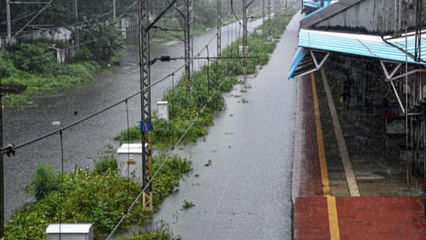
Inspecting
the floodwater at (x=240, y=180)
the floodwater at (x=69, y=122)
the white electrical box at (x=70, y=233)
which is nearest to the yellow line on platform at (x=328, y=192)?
the floodwater at (x=240, y=180)

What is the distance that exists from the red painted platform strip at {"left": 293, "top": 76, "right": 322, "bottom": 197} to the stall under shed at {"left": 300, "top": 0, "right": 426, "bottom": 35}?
3045mm

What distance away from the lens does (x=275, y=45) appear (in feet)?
168

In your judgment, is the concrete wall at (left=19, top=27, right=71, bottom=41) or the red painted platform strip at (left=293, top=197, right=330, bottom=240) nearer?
the red painted platform strip at (left=293, top=197, right=330, bottom=240)

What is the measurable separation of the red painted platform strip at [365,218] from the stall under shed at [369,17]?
12.8 ft

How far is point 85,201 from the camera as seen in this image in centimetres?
1258

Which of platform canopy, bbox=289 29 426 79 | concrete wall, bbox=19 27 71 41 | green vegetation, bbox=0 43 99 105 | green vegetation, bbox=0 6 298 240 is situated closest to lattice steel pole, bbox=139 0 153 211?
green vegetation, bbox=0 6 298 240

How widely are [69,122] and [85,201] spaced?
11291mm

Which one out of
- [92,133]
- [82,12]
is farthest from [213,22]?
[92,133]

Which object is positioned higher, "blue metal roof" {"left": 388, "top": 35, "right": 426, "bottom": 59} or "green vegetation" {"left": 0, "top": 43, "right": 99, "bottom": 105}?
"blue metal roof" {"left": 388, "top": 35, "right": 426, "bottom": 59}

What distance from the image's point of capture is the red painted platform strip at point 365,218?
11.0 metres

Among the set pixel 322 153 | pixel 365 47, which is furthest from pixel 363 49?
pixel 322 153

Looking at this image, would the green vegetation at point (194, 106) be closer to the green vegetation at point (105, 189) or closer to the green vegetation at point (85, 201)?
the green vegetation at point (105, 189)

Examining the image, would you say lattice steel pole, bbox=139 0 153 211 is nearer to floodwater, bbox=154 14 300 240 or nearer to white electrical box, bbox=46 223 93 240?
floodwater, bbox=154 14 300 240

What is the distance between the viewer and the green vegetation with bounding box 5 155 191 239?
38.1 feet
